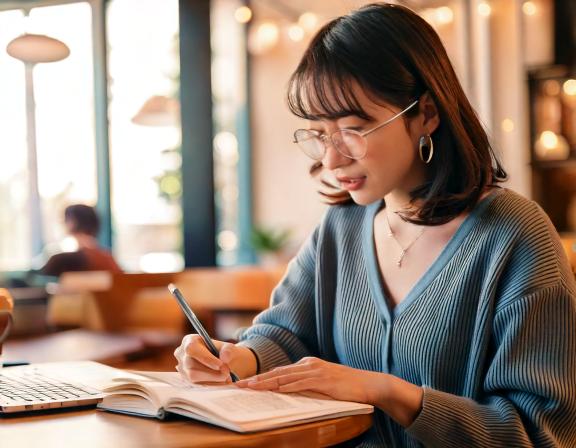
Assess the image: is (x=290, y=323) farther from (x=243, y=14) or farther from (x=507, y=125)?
(x=243, y=14)

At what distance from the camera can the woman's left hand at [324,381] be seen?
121 centimetres

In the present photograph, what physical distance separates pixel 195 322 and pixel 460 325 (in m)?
0.46

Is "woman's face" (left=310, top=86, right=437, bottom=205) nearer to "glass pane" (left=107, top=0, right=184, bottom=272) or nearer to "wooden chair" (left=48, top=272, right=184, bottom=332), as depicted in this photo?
"wooden chair" (left=48, top=272, right=184, bottom=332)

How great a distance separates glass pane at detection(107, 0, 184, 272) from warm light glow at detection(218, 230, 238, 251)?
933 mm

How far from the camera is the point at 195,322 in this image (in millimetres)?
1340

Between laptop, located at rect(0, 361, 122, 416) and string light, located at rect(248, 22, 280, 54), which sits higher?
string light, located at rect(248, 22, 280, 54)

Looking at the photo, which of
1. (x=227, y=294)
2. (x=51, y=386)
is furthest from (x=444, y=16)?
(x=51, y=386)

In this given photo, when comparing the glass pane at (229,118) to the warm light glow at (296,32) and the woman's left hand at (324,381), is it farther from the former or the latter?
the woman's left hand at (324,381)

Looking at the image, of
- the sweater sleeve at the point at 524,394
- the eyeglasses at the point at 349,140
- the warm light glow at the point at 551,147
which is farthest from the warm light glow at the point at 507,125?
the sweater sleeve at the point at 524,394

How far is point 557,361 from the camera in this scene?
130cm

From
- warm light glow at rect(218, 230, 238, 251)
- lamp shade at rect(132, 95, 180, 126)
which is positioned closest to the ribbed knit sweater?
lamp shade at rect(132, 95, 180, 126)

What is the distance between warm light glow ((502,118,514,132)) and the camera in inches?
287

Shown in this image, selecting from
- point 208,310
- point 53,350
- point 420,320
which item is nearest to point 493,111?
→ point 208,310

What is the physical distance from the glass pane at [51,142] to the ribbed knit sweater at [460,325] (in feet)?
18.1
